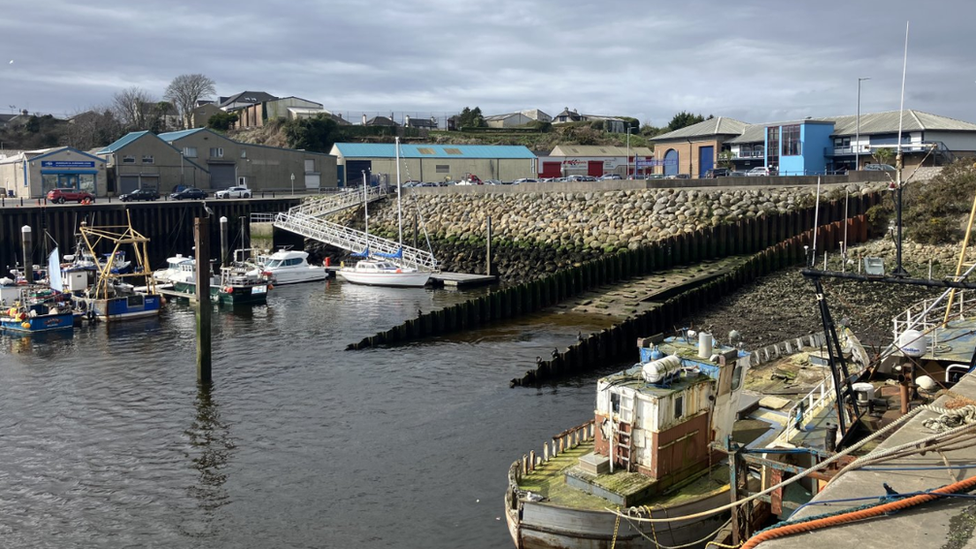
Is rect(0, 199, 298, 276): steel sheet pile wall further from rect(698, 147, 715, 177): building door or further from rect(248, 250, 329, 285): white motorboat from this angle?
rect(698, 147, 715, 177): building door

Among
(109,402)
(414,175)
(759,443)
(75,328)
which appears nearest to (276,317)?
(75,328)

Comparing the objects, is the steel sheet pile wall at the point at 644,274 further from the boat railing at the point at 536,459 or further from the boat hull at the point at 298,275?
the boat hull at the point at 298,275

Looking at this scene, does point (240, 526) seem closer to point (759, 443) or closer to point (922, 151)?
point (759, 443)

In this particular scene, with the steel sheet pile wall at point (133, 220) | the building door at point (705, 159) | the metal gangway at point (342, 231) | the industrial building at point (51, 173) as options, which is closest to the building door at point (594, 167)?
the building door at point (705, 159)

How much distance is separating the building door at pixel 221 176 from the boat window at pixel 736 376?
7765 centimetres

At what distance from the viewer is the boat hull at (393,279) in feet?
173

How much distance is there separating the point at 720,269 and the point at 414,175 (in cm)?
5419

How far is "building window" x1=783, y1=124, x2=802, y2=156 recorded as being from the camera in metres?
74.2

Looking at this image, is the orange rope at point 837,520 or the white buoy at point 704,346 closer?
the orange rope at point 837,520

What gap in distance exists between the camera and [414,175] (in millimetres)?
93562

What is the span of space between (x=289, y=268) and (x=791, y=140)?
46861mm

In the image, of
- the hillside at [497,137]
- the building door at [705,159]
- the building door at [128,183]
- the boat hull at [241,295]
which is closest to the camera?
the boat hull at [241,295]

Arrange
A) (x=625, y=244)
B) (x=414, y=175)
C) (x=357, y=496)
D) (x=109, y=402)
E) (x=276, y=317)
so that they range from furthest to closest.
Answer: (x=414, y=175) → (x=625, y=244) → (x=276, y=317) → (x=109, y=402) → (x=357, y=496)

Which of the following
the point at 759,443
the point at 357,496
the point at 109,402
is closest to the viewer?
the point at 759,443
